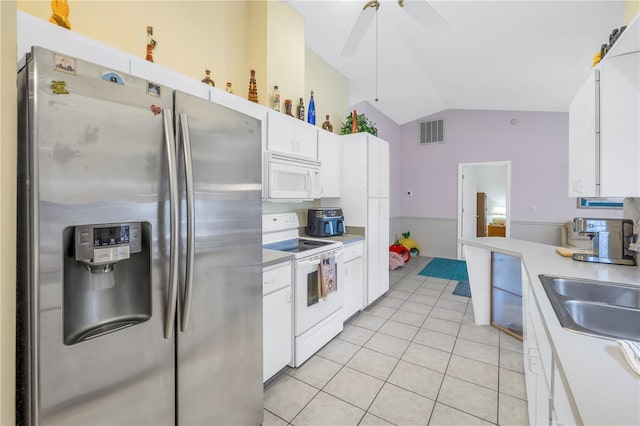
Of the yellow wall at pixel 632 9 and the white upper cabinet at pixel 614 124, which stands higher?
the yellow wall at pixel 632 9

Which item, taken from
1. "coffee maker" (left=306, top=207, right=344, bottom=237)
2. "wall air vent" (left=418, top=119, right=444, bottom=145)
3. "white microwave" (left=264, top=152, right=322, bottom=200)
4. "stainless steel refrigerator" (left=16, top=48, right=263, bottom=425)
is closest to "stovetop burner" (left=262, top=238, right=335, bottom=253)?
"coffee maker" (left=306, top=207, right=344, bottom=237)

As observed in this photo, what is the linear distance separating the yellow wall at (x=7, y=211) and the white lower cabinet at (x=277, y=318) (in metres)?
1.17

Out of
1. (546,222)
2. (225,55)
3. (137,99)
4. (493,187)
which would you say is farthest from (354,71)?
(493,187)

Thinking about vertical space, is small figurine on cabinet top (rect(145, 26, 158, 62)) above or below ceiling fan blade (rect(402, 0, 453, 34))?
below

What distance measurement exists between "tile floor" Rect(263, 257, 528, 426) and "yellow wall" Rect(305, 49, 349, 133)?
8.64 ft

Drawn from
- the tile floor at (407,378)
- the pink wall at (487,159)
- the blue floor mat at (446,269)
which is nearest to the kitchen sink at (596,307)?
the tile floor at (407,378)

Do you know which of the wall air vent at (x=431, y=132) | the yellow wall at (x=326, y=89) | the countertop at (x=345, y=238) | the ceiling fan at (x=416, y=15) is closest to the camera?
the ceiling fan at (x=416, y=15)

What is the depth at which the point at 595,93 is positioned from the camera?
1519mm

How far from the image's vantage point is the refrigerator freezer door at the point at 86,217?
85 centimetres

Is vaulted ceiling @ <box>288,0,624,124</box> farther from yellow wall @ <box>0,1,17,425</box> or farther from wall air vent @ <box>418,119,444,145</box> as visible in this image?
yellow wall @ <box>0,1,17,425</box>

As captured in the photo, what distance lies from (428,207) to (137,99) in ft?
20.8

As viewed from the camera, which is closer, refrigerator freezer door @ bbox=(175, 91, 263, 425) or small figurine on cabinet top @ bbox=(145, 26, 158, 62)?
refrigerator freezer door @ bbox=(175, 91, 263, 425)

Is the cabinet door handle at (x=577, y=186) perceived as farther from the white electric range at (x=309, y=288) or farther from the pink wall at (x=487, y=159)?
the pink wall at (x=487, y=159)

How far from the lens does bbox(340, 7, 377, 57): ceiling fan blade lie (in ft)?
5.88
